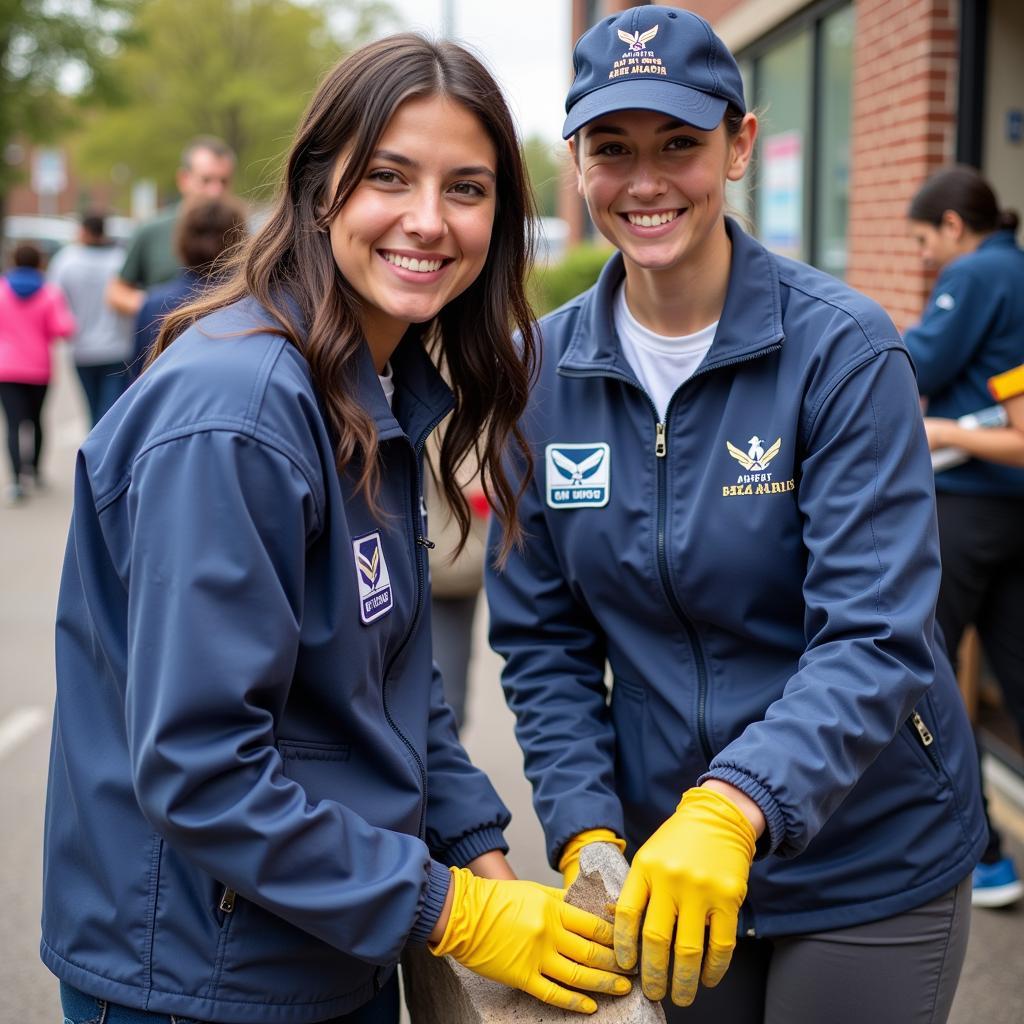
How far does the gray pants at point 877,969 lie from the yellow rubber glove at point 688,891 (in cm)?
36

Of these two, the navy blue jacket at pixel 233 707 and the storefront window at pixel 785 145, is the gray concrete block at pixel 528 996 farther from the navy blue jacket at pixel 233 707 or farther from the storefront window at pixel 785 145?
the storefront window at pixel 785 145

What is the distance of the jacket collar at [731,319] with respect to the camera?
2.12m

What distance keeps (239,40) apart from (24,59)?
5792 millimetres

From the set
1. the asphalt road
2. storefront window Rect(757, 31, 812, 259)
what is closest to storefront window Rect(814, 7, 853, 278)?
storefront window Rect(757, 31, 812, 259)

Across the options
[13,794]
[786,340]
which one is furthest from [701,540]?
[13,794]

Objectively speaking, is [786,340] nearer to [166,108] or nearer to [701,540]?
[701,540]

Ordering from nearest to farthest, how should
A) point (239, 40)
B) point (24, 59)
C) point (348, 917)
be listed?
point (348, 917)
point (24, 59)
point (239, 40)

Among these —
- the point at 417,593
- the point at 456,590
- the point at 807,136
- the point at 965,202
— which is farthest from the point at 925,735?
the point at 807,136

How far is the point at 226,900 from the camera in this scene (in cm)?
166

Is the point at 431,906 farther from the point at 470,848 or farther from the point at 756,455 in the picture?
the point at 756,455

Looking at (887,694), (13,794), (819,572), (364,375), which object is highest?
(364,375)

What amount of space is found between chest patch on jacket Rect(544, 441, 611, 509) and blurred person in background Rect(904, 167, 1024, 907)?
210 cm

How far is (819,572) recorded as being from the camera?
6.55 ft

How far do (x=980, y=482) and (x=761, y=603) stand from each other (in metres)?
2.33
